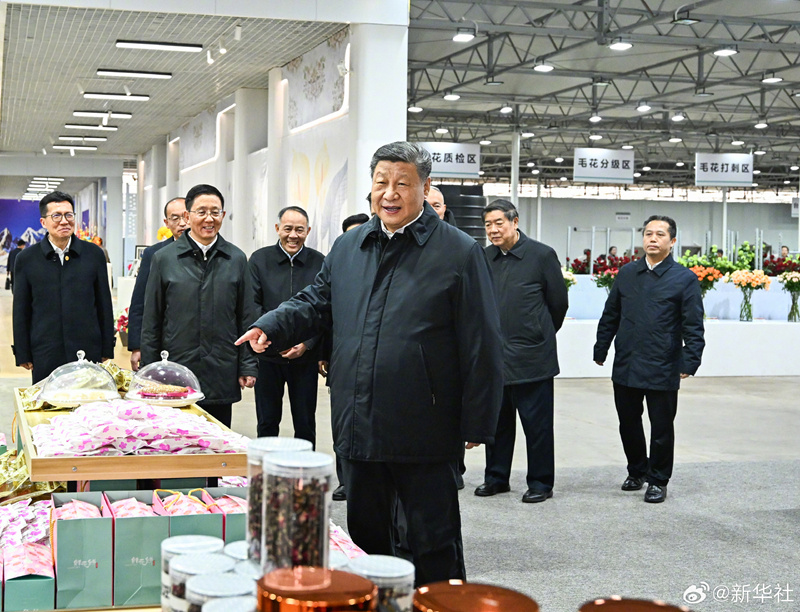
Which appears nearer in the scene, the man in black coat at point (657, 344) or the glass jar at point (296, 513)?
the glass jar at point (296, 513)

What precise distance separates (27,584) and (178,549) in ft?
2.26

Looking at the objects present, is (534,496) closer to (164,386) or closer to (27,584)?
(164,386)

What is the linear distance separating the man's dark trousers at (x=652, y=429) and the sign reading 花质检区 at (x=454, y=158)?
14.5 m

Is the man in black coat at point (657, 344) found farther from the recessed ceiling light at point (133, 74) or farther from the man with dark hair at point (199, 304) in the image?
the recessed ceiling light at point (133, 74)

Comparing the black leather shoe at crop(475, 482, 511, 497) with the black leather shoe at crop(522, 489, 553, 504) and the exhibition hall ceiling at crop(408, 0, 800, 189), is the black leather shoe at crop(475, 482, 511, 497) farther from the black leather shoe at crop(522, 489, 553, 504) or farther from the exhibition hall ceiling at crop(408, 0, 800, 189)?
the exhibition hall ceiling at crop(408, 0, 800, 189)

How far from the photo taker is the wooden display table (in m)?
2.27

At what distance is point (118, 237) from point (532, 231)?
58.0ft

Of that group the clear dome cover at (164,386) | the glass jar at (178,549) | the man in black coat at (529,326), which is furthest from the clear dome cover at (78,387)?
the man in black coat at (529,326)

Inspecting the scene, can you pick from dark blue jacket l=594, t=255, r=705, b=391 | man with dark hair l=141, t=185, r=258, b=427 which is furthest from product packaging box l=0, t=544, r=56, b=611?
dark blue jacket l=594, t=255, r=705, b=391

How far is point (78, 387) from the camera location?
10.4ft

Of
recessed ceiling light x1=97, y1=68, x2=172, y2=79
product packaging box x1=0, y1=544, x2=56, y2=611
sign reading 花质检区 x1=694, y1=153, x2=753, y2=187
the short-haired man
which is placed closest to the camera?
product packaging box x1=0, y1=544, x2=56, y2=611

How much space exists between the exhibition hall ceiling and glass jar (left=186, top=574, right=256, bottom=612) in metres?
12.7

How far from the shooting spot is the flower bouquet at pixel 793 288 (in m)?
11.1

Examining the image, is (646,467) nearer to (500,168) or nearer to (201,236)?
(201,236)
